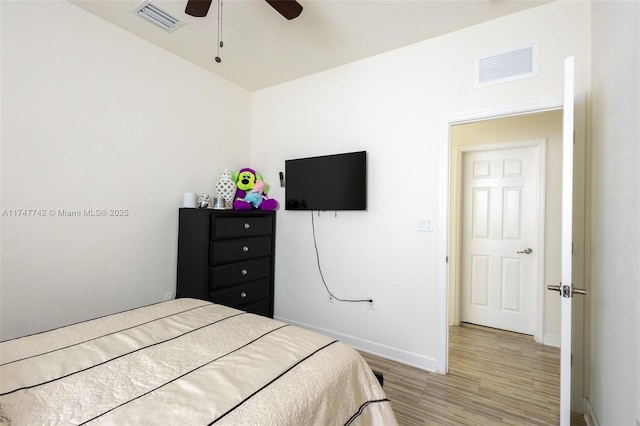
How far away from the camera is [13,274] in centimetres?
189

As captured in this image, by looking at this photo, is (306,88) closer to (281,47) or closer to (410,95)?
(281,47)

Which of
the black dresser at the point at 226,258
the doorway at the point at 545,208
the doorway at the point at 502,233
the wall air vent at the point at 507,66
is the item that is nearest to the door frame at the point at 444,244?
the wall air vent at the point at 507,66

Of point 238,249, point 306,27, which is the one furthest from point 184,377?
point 306,27

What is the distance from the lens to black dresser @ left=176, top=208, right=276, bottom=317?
2543 mm

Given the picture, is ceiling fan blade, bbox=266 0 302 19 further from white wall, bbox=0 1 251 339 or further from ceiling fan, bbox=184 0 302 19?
white wall, bbox=0 1 251 339

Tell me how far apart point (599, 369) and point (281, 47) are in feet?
10.3

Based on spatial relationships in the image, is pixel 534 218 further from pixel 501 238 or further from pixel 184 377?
pixel 184 377

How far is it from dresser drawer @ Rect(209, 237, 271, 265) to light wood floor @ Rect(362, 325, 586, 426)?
4.66 feet

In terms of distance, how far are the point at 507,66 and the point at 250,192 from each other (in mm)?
2485

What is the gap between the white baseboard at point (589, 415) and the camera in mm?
1691

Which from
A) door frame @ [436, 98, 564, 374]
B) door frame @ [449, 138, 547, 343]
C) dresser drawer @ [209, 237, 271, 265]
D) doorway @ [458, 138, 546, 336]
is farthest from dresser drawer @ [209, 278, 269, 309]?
doorway @ [458, 138, 546, 336]

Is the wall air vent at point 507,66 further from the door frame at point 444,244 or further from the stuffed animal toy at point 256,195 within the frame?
the stuffed animal toy at point 256,195

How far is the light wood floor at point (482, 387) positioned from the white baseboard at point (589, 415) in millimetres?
46

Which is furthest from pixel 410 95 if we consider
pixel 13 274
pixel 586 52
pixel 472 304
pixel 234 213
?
pixel 13 274
